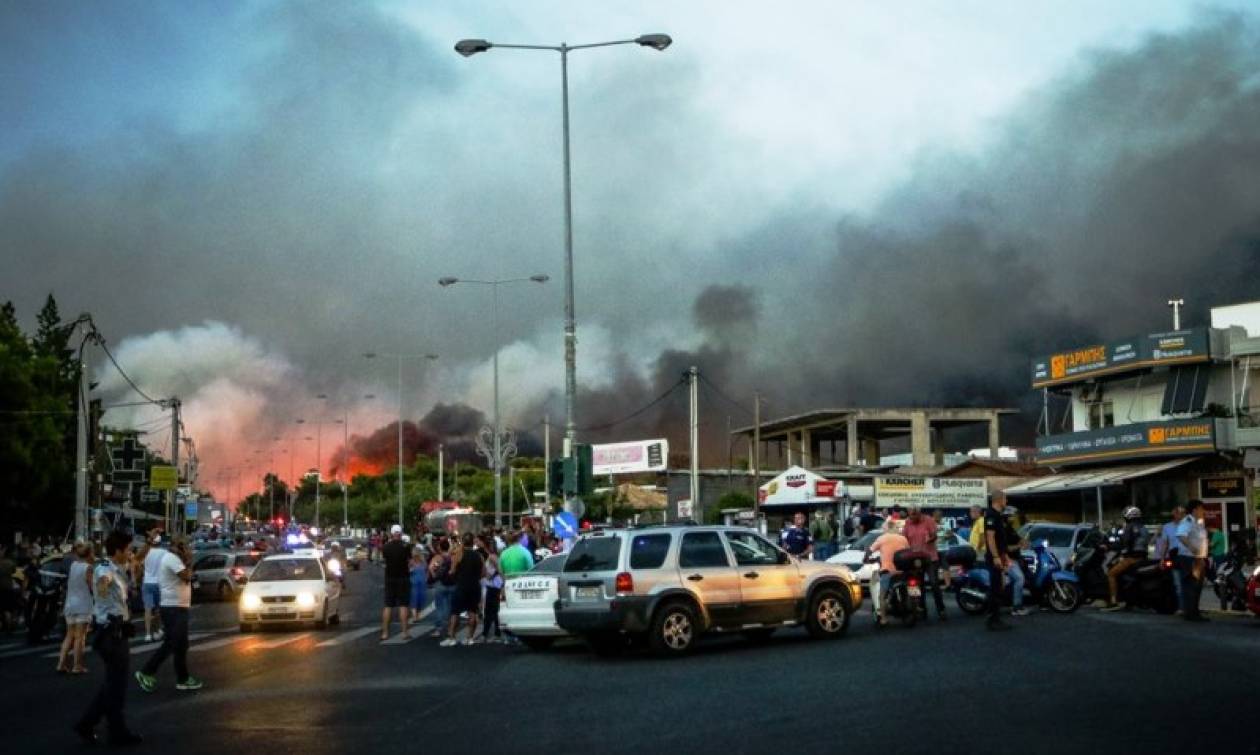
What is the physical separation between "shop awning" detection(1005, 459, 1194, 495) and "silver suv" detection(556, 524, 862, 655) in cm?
2931

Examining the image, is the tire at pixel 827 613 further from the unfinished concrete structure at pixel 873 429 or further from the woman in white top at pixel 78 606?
the unfinished concrete structure at pixel 873 429

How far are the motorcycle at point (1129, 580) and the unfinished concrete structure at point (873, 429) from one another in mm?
54610

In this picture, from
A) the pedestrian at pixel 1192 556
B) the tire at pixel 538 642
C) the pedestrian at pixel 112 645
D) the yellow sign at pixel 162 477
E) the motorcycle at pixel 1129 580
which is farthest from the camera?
the yellow sign at pixel 162 477

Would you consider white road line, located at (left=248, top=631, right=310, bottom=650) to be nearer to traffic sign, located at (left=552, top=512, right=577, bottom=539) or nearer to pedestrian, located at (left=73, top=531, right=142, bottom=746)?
traffic sign, located at (left=552, top=512, right=577, bottom=539)

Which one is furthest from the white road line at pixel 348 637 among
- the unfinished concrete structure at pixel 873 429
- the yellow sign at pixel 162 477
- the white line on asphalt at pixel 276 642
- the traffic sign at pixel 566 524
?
the unfinished concrete structure at pixel 873 429

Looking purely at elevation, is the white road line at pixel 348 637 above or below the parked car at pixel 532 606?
below

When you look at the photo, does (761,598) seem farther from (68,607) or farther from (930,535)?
(68,607)

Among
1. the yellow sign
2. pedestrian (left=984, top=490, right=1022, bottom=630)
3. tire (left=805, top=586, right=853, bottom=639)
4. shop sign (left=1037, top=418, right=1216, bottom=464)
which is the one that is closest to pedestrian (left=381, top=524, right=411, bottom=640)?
tire (left=805, top=586, right=853, bottom=639)

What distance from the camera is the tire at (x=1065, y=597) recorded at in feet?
74.9

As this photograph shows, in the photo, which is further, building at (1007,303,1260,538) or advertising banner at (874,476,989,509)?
advertising banner at (874,476,989,509)

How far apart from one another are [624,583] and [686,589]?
89 centimetres

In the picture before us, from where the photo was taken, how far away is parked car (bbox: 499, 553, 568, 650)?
67.3 ft

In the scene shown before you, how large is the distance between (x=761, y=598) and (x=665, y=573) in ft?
5.03

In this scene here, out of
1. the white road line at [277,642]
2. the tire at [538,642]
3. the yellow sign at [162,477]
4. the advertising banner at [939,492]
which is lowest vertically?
the white road line at [277,642]
